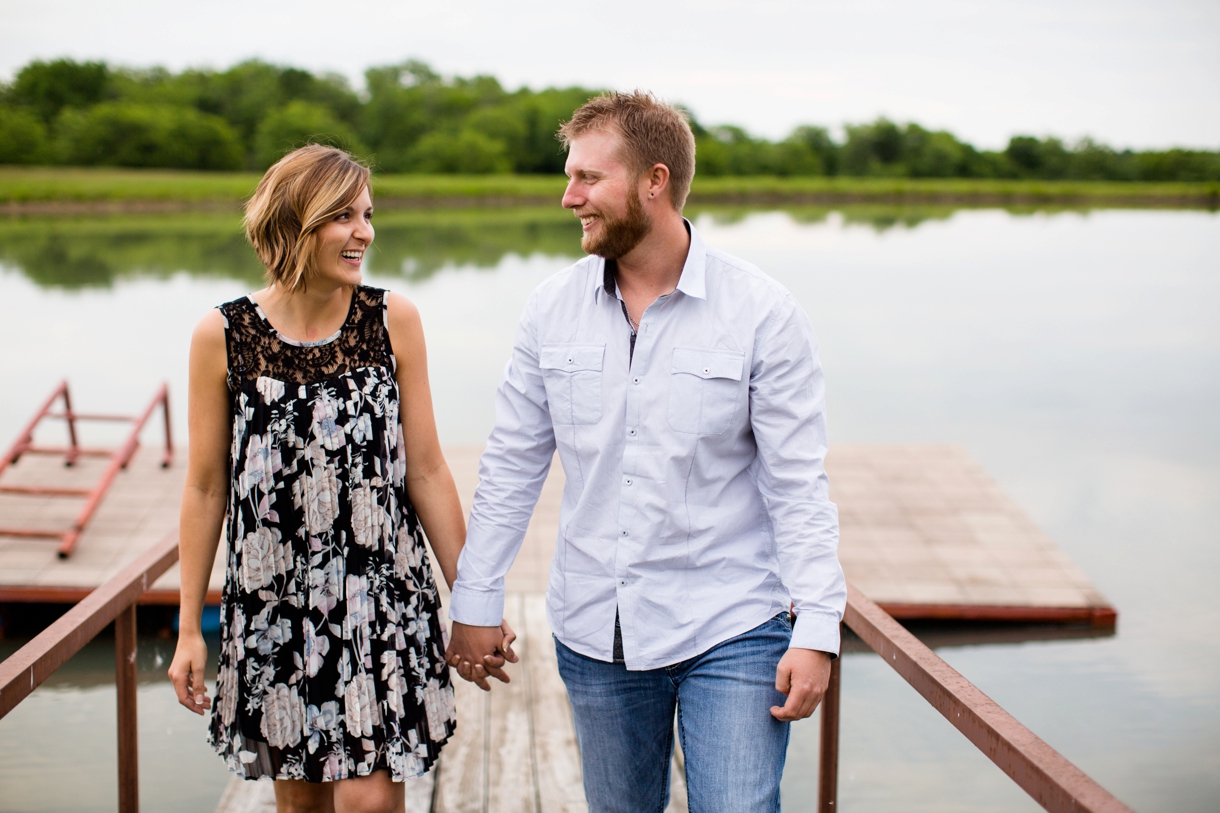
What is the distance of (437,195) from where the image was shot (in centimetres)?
4769

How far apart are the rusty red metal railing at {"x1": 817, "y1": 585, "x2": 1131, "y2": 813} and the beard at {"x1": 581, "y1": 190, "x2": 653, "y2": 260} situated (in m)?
0.83

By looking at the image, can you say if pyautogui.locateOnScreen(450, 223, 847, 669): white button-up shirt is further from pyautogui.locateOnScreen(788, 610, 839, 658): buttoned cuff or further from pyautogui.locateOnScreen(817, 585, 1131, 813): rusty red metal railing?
pyautogui.locateOnScreen(817, 585, 1131, 813): rusty red metal railing

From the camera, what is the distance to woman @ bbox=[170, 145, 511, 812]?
1.70 meters

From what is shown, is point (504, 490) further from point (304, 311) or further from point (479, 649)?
point (304, 311)

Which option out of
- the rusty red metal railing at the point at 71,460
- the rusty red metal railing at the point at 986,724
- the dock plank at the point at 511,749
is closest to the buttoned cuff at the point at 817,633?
the rusty red metal railing at the point at 986,724

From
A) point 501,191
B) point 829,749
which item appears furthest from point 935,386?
point 501,191

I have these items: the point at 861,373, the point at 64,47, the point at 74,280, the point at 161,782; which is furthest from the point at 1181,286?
the point at 64,47

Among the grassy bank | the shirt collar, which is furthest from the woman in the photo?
the grassy bank

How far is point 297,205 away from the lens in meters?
1.70

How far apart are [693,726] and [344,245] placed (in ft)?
3.17

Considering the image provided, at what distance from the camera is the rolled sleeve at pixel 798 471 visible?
156 centimetres

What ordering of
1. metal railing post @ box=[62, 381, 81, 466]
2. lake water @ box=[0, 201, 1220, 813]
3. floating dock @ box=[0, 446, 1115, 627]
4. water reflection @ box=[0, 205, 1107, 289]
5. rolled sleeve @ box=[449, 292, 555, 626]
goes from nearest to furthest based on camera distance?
1. rolled sleeve @ box=[449, 292, 555, 626]
2. floating dock @ box=[0, 446, 1115, 627]
3. lake water @ box=[0, 201, 1220, 813]
4. metal railing post @ box=[62, 381, 81, 466]
5. water reflection @ box=[0, 205, 1107, 289]

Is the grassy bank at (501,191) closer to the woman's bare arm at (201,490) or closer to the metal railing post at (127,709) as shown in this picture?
the metal railing post at (127,709)

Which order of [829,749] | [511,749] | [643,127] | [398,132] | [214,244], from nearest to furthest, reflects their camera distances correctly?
1. [643,127]
2. [829,749]
3. [511,749]
4. [214,244]
5. [398,132]
